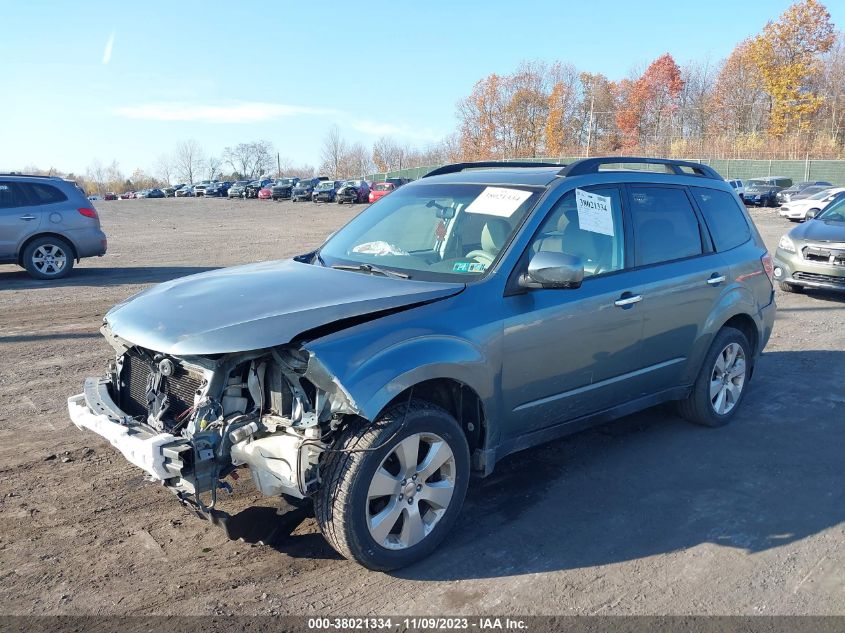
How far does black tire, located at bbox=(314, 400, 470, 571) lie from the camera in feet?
10.6

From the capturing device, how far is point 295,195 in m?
53.9

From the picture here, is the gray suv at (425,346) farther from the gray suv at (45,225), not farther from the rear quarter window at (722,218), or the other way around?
the gray suv at (45,225)

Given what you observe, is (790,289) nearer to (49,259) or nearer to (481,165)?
(481,165)

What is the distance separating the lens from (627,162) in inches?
200

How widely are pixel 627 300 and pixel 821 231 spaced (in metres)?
8.05

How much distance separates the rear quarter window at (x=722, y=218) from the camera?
552cm

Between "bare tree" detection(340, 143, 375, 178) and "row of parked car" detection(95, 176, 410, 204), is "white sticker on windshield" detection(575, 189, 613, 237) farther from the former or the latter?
"bare tree" detection(340, 143, 375, 178)

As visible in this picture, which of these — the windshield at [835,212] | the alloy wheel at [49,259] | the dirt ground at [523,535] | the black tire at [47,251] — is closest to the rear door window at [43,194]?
the black tire at [47,251]

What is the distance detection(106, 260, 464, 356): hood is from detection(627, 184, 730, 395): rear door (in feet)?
5.37

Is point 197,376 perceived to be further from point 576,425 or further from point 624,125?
point 624,125

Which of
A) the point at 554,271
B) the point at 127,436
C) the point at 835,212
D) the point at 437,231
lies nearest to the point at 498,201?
the point at 437,231

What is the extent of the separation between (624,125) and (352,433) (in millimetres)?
79982

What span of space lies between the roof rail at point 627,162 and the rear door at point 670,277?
22 cm

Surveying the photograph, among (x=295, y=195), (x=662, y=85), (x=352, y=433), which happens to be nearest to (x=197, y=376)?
(x=352, y=433)
